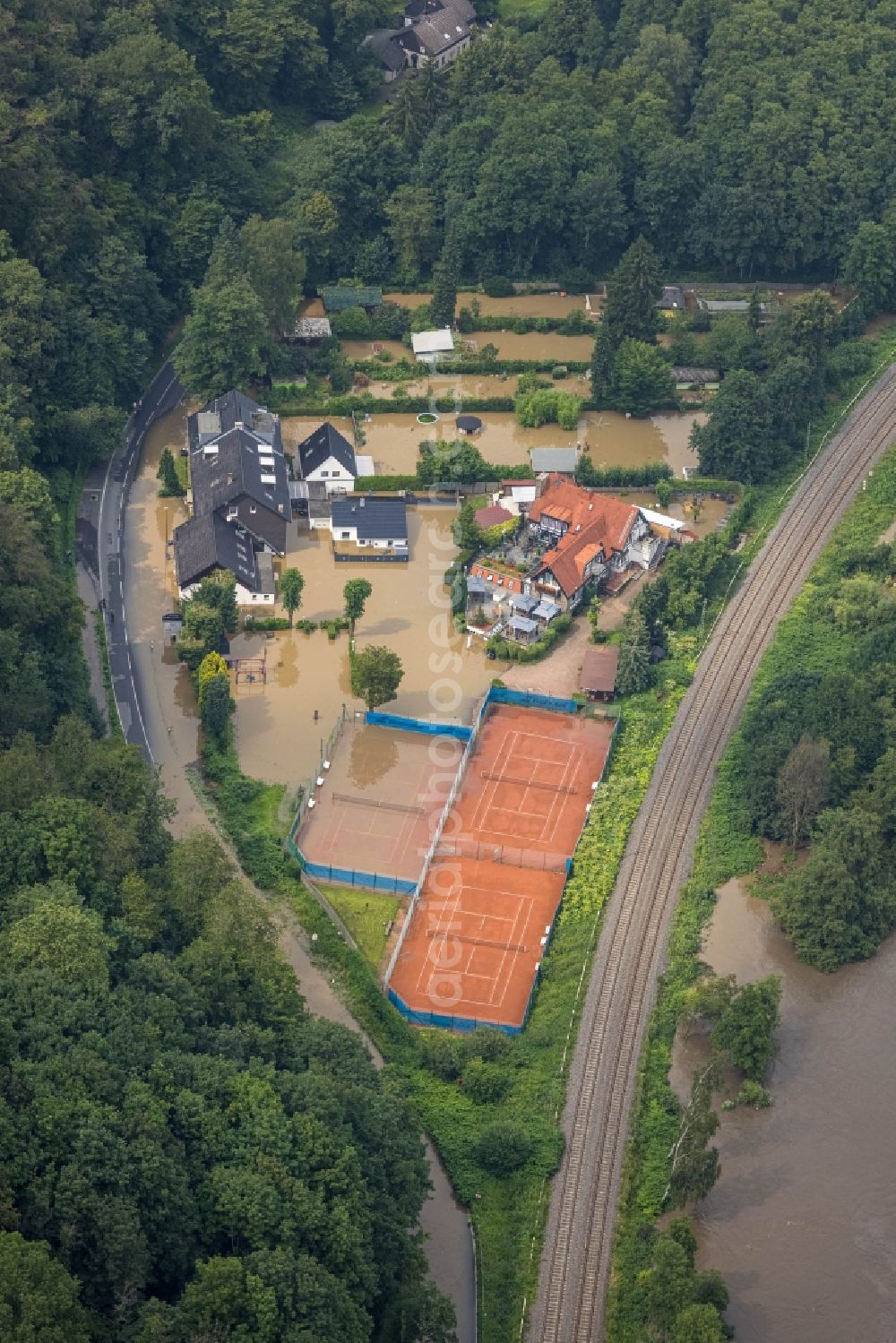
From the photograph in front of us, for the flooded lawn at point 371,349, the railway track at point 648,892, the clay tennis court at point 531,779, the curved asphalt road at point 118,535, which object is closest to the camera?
the railway track at point 648,892

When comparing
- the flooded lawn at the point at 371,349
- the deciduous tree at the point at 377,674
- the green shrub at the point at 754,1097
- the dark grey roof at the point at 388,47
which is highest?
the dark grey roof at the point at 388,47

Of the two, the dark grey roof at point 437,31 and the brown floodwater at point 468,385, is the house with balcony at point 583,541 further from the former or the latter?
the dark grey roof at point 437,31

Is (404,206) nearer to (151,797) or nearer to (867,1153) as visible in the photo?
(151,797)

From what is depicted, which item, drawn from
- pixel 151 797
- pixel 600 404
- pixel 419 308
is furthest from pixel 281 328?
pixel 151 797

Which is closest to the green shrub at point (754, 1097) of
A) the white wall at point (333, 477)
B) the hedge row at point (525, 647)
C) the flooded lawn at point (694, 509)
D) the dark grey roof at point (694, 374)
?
the hedge row at point (525, 647)

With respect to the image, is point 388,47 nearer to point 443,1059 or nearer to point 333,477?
point 333,477
